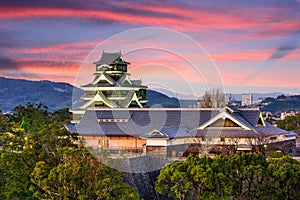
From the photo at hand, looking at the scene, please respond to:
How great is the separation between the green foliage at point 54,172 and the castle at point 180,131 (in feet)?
17.0

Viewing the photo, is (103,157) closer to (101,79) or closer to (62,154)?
(62,154)

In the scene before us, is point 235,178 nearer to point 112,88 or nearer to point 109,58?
point 112,88

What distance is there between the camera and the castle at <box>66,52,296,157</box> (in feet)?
97.3

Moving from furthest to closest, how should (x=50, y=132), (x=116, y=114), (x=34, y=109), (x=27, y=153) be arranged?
(x=34, y=109), (x=116, y=114), (x=50, y=132), (x=27, y=153)

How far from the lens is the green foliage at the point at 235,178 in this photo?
64.6ft

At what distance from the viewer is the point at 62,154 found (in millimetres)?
20547

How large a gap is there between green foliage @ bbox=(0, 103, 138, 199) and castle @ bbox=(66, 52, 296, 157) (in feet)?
17.0

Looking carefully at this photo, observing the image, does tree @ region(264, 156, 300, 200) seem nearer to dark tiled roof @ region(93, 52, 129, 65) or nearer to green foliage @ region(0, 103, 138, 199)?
green foliage @ region(0, 103, 138, 199)

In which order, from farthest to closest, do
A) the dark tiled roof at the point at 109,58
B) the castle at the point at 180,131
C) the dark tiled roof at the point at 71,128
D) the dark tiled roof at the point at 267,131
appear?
the dark tiled roof at the point at 109,58 → the dark tiled roof at the point at 71,128 → the dark tiled roof at the point at 267,131 → the castle at the point at 180,131

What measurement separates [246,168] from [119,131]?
43.7ft

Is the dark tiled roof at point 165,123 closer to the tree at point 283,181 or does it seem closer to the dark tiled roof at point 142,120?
the dark tiled roof at point 142,120

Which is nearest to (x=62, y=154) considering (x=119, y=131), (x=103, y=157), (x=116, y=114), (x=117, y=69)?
(x=103, y=157)

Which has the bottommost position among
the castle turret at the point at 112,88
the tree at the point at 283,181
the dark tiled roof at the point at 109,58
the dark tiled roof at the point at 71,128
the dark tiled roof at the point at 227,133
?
the tree at the point at 283,181

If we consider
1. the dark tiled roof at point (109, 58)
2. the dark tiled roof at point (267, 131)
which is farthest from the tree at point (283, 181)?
the dark tiled roof at point (109, 58)
